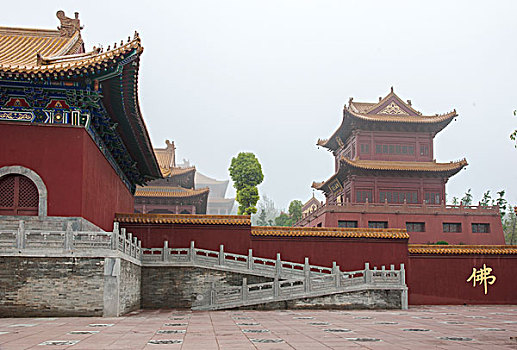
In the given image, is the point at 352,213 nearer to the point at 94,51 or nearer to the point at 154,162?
the point at 154,162

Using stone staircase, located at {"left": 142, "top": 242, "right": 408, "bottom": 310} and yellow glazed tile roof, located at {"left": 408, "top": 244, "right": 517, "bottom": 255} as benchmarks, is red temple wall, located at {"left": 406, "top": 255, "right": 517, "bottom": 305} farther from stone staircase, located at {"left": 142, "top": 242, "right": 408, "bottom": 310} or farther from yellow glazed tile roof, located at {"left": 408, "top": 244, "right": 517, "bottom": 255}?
stone staircase, located at {"left": 142, "top": 242, "right": 408, "bottom": 310}

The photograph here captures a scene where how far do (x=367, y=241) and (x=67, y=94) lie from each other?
1277 centimetres

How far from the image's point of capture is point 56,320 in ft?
38.7

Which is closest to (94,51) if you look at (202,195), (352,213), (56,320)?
(56,320)

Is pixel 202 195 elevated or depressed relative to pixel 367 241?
elevated

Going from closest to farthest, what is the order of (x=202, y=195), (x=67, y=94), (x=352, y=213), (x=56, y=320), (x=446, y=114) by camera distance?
(x=56, y=320) → (x=67, y=94) → (x=352, y=213) → (x=446, y=114) → (x=202, y=195)

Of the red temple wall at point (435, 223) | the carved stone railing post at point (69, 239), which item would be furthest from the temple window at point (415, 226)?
the carved stone railing post at point (69, 239)

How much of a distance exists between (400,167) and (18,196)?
84.2 ft

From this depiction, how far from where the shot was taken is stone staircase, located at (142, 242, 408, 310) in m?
17.4

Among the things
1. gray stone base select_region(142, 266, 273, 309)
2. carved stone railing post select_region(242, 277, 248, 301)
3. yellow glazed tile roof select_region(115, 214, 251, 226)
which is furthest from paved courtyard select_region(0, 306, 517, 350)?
yellow glazed tile roof select_region(115, 214, 251, 226)

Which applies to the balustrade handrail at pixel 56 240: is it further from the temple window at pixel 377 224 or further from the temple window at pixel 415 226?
the temple window at pixel 415 226

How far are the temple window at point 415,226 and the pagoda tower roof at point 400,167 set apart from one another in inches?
137

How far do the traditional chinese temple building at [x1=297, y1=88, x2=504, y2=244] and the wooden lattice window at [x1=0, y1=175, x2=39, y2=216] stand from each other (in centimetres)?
2100

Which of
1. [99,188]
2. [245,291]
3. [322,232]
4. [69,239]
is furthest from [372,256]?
[69,239]
